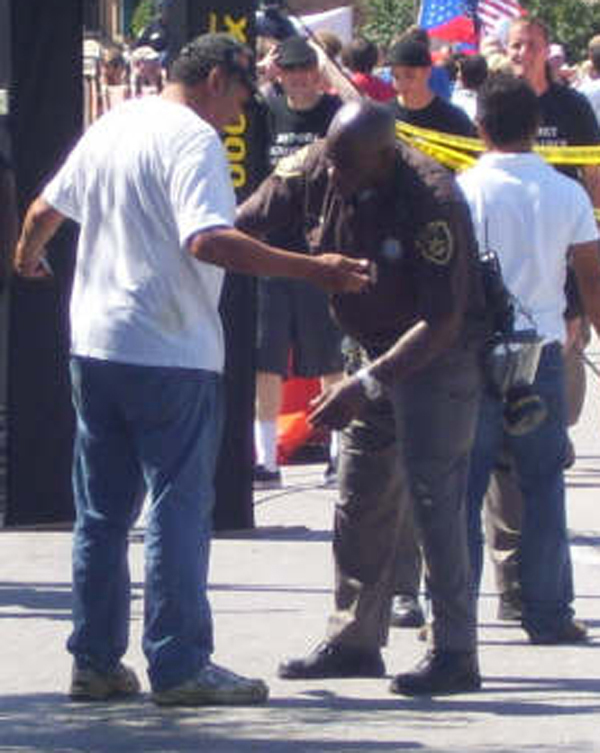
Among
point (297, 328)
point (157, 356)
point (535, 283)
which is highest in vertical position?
point (535, 283)

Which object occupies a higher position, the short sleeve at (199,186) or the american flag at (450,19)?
the american flag at (450,19)

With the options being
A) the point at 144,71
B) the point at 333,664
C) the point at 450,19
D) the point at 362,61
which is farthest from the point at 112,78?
the point at 333,664

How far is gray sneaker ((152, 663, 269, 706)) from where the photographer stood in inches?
294

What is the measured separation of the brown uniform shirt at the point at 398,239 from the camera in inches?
292

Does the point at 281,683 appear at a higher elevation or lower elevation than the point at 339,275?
lower

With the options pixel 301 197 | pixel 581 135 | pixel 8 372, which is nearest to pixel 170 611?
pixel 301 197

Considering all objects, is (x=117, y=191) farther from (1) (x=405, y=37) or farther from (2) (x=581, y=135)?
(1) (x=405, y=37)

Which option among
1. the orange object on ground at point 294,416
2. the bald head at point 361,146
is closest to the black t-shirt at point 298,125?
the orange object on ground at point 294,416

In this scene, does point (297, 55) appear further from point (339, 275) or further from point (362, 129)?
point (339, 275)

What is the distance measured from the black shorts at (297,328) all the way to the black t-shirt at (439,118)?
0.96 metres

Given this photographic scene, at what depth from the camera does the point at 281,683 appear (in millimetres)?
7922

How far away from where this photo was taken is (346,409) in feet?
24.5

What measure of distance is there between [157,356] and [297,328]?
5194 mm

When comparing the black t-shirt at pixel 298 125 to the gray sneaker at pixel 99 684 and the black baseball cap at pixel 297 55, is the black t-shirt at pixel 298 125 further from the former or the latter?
the gray sneaker at pixel 99 684
